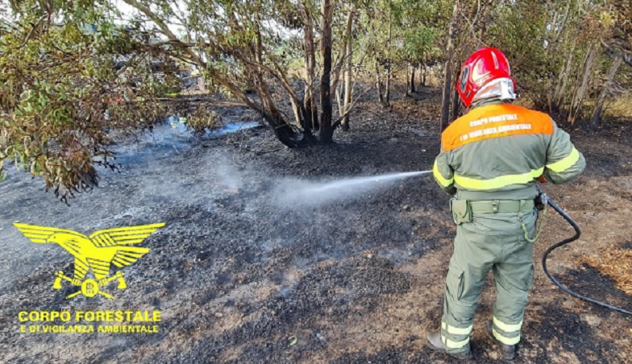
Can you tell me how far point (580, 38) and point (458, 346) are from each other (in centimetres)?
681

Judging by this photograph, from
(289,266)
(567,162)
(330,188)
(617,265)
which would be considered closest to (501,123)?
(567,162)

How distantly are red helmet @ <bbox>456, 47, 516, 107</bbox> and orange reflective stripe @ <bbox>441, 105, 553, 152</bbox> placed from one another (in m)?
0.09

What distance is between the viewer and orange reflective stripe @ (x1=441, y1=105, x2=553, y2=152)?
2029 millimetres

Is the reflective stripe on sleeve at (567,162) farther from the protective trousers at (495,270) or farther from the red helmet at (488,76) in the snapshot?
the red helmet at (488,76)

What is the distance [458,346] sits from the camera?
2359mm

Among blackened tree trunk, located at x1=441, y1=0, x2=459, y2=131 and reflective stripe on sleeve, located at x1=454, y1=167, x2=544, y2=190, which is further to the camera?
blackened tree trunk, located at x1=441, y1=0, x2=459, y2=131

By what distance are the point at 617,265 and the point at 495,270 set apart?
6.52 feet

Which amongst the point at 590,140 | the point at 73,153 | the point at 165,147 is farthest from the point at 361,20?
the point at 73,153

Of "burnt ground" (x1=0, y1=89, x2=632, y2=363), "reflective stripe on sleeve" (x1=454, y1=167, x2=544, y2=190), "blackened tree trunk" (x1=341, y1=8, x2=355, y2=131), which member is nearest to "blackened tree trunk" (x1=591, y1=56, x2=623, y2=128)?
"burnt ground" (x1=0, y1=89, x2=632, y2=363)

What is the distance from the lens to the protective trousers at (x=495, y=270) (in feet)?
6.98

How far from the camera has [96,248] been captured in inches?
154

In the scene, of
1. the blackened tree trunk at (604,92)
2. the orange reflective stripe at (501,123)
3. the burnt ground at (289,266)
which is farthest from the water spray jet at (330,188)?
the blackened tree trunk at (604,92)

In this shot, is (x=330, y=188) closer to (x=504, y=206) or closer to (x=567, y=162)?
(x=504, y=206)

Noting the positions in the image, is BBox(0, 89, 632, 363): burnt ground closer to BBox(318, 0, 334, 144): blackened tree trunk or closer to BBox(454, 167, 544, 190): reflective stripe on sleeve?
BBox(318, 0, 334, 144): blackened tree trunk
